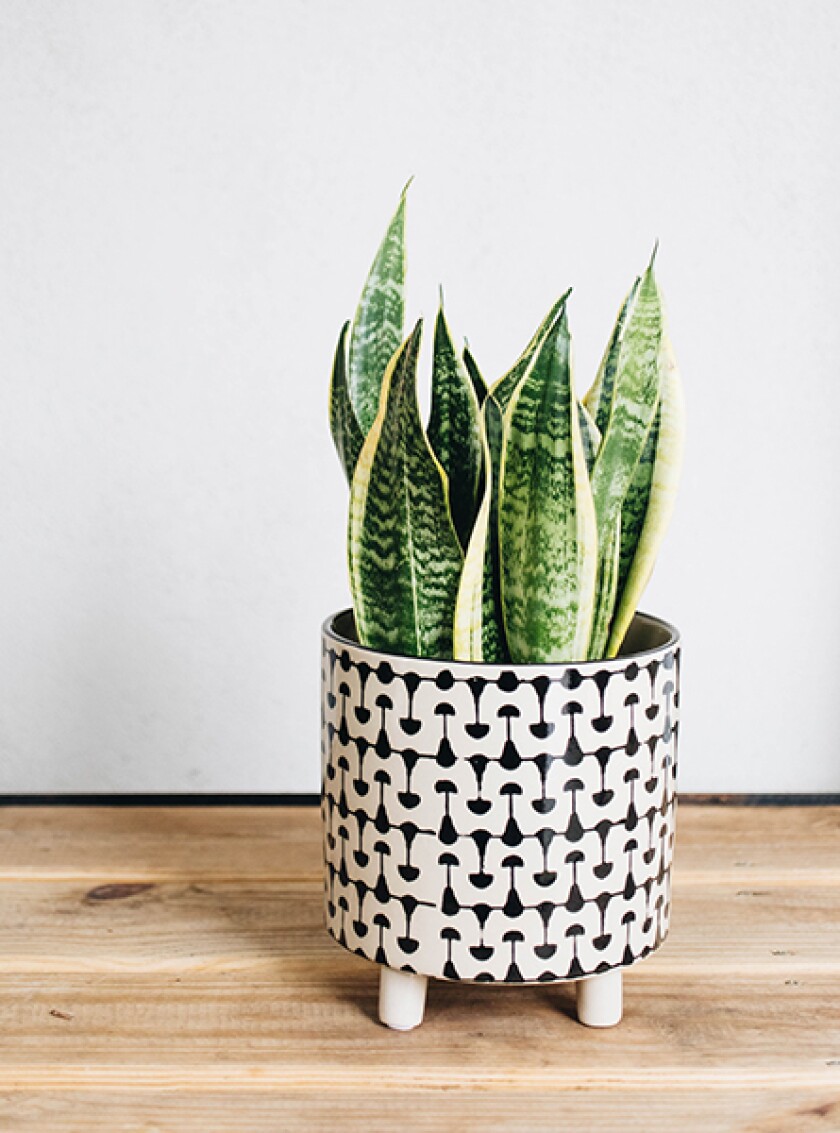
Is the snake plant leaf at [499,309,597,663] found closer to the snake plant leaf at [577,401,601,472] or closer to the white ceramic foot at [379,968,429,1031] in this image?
the snake plant leaf at [577,401,601,472]

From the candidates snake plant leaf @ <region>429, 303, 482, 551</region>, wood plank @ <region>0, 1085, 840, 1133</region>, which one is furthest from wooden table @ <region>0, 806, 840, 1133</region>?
snake plant leaf @ <region>429, 303, 482, 551</region>

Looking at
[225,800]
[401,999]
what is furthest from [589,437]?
[225,800]

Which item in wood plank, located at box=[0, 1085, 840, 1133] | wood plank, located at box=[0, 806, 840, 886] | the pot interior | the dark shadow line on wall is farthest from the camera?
the dark shadow line on wall

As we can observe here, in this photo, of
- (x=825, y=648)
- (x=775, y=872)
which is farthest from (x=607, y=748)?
(x=825, y=648)

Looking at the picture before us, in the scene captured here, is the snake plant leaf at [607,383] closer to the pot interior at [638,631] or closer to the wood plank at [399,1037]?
the pot interior at [638,631]

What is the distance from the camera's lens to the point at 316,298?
0.83 m

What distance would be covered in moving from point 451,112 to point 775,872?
0.56 m

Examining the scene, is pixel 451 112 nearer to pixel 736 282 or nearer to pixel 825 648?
pixel 736 282

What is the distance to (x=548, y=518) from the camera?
478 millimetres

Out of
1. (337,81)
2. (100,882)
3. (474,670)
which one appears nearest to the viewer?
(474,670)

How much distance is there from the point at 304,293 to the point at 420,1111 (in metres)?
0.56

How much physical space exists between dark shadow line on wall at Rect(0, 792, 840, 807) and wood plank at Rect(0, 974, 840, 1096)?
283mm

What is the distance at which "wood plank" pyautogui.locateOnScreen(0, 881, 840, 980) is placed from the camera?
0.60m

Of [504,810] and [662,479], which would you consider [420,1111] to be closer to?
[504,810]
